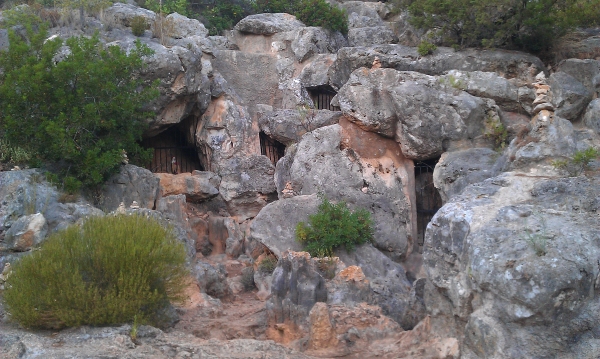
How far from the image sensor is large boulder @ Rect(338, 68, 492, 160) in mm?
12891

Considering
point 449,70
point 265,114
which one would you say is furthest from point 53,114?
point 449,70

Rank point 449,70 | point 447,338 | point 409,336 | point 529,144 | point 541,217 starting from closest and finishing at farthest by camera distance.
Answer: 1. point 541,217
2. point 447,338
3. point 409,336
4. point 529,144
5. point 449,70

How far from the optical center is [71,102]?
11438mm

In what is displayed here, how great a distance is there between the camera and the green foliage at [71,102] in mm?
11047

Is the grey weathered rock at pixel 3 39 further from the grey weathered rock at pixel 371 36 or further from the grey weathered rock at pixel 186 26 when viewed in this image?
the grey weathered rock at pixel 371 36

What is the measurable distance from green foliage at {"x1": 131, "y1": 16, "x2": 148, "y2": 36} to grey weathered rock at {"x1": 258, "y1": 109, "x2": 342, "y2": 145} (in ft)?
11.0

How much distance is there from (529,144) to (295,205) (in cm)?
449

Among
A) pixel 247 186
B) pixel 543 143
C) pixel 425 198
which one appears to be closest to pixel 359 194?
pixel 425 198

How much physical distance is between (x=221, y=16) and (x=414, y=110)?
9.91m

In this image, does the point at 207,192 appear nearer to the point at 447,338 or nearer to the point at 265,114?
the point at 265,114

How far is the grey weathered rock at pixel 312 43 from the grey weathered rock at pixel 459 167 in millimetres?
5725

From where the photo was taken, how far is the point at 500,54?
1445 centimetres

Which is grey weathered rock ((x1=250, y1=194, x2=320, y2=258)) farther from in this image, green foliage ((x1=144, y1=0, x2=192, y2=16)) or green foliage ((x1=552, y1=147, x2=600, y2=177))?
green foliage ((x1=144, y1=0, x2=192, y2=16))

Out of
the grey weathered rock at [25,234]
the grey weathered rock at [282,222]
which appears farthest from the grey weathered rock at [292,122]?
the grey weathered rock at [25,234]
